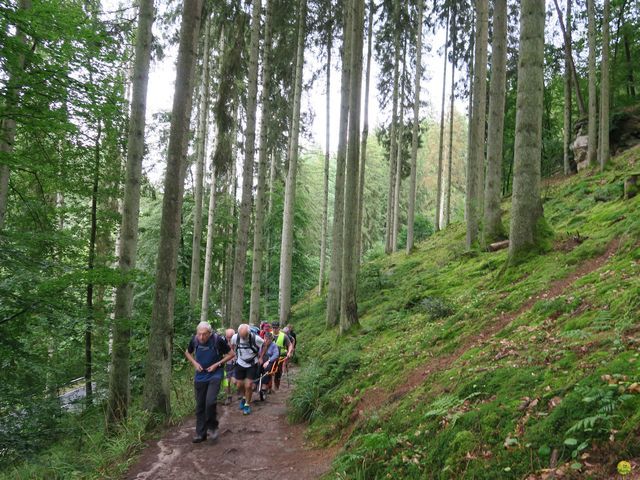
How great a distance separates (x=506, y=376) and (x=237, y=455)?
3.74m

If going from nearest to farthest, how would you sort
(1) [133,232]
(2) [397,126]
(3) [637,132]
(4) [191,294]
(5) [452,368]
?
(5) [452,368], (1) [133,232], (4) [191,294], (3) [637,132], (2) [397,126]

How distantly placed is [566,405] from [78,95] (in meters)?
7.13

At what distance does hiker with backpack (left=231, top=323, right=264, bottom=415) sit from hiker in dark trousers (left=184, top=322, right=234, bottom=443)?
1096 millimetres

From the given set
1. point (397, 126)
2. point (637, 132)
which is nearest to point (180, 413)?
point (397, 126)

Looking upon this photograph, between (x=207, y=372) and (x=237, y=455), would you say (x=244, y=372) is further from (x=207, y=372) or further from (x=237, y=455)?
(x=237, y=455)

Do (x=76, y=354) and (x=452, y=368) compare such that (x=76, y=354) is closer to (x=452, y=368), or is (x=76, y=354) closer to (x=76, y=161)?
(x=76, y=161)

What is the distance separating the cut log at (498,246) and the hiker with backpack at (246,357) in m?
6.87

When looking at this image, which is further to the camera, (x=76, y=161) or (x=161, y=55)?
(x=161, y=55)

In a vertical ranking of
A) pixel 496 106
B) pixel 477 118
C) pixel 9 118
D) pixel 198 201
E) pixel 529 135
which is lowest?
pixel 9 118

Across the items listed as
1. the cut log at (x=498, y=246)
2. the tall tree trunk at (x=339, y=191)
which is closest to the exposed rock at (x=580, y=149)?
the cut log at (x=498, y=246)

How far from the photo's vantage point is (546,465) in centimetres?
277

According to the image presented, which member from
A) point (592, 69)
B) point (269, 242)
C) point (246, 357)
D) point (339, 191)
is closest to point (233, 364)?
point (246, 357)

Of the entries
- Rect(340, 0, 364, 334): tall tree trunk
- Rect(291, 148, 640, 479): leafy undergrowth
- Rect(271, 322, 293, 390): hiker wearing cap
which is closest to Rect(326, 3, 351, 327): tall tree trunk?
Rect(340, 0, 364, 334): tall tree trunk

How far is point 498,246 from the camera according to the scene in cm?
1120
